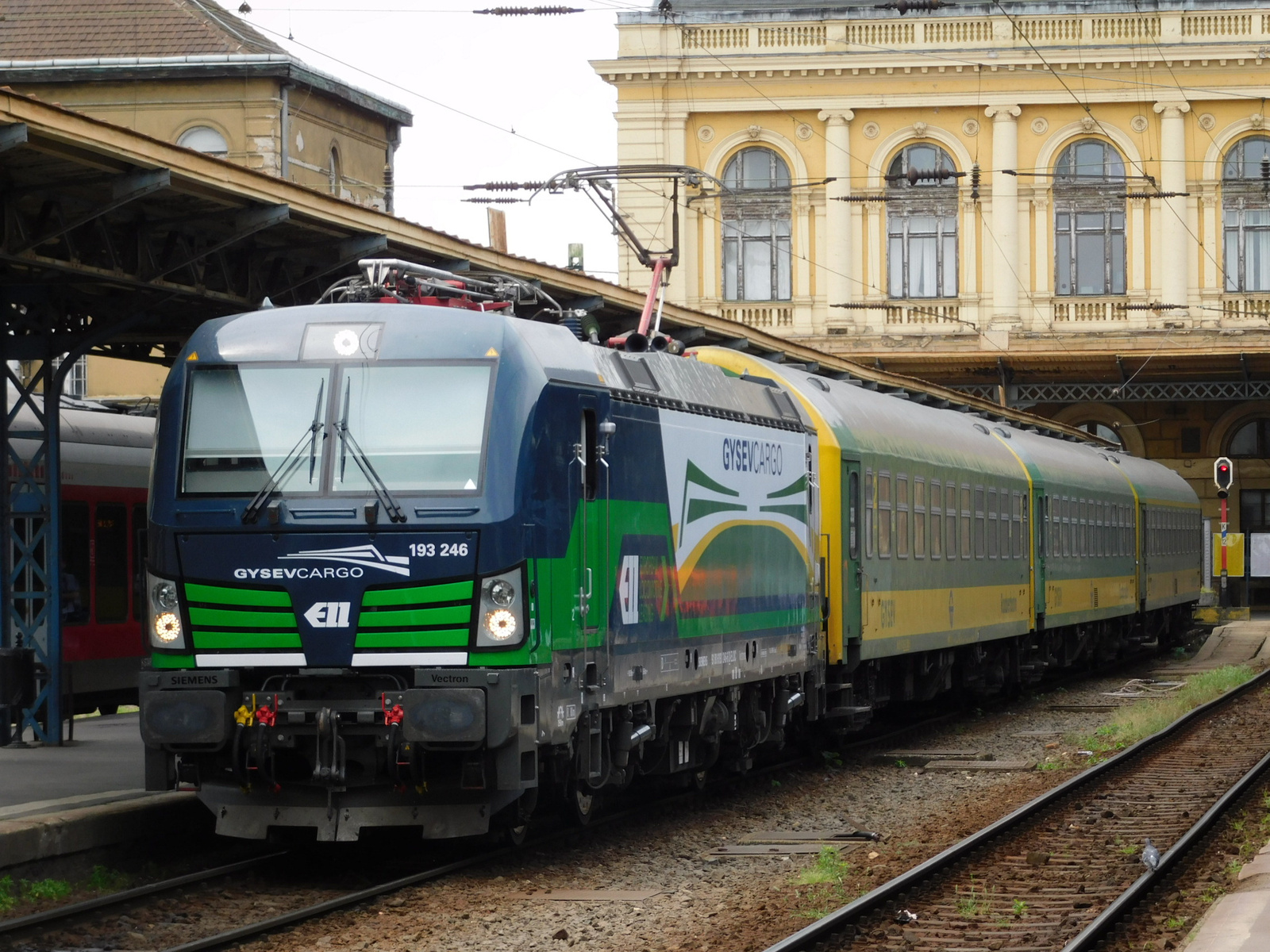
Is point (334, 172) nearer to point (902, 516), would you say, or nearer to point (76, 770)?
point (902, 516)

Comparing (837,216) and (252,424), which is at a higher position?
(837,216)

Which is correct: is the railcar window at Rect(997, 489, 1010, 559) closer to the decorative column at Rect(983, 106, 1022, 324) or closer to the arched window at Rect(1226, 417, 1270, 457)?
the decorative column at Rect(983, 106, 1022, 324)

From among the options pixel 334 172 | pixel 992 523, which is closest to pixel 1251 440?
pixel 334 172

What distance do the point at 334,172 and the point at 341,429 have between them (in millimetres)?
33515

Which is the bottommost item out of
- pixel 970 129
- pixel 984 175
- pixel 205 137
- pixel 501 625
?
pixel 501 625

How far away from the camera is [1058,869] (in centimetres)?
1186

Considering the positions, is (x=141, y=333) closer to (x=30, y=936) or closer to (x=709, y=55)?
(x=30, y=936)

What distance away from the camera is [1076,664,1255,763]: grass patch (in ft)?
63.9

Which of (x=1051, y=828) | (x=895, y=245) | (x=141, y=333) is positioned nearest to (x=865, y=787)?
(x=1051, y=828)

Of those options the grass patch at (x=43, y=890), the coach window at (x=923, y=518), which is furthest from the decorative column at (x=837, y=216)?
the grass patch at (x=43, y=890)

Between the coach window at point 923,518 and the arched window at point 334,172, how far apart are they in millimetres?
24811

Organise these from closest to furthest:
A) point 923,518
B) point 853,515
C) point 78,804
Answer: point 78,804, point 853,515, point 923,518

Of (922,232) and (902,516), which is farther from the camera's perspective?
(922,232)

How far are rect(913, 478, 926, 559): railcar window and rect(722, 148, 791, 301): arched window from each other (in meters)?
31.2
